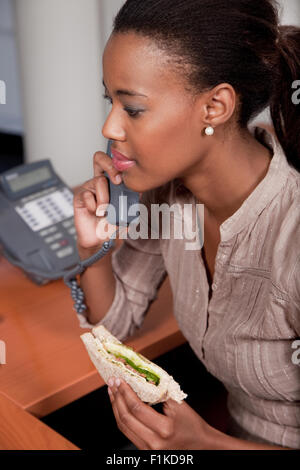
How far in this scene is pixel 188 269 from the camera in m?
1.07

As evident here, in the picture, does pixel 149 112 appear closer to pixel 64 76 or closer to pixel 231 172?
pixel 231 172

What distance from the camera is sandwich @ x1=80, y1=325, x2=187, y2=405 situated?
0.83 metres

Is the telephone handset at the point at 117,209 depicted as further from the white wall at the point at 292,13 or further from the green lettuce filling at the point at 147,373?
the white wall at the point at 292,13

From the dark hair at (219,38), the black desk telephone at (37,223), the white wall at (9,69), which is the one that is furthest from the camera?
the white wall at (9,69)

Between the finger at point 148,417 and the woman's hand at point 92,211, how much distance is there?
1.06ft

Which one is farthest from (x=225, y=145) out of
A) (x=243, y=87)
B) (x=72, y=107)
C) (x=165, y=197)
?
(x=72, y=107)

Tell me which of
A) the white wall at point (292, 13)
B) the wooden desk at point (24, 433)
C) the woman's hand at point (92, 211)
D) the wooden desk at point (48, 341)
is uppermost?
the white wall at point (292, 13)

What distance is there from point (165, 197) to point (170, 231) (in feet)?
0.19

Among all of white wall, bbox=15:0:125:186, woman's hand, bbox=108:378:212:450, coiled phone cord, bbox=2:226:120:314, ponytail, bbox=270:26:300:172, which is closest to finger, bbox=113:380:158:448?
woman's hand, bbox=108:378:212:450

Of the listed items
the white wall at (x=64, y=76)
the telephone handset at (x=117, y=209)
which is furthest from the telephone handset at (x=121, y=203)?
the white wall at (x=64, y=76)

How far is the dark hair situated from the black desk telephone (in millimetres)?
552

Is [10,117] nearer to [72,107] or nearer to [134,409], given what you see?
[72,107]

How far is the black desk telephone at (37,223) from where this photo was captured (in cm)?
Result: 125

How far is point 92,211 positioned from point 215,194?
23 centimetres
